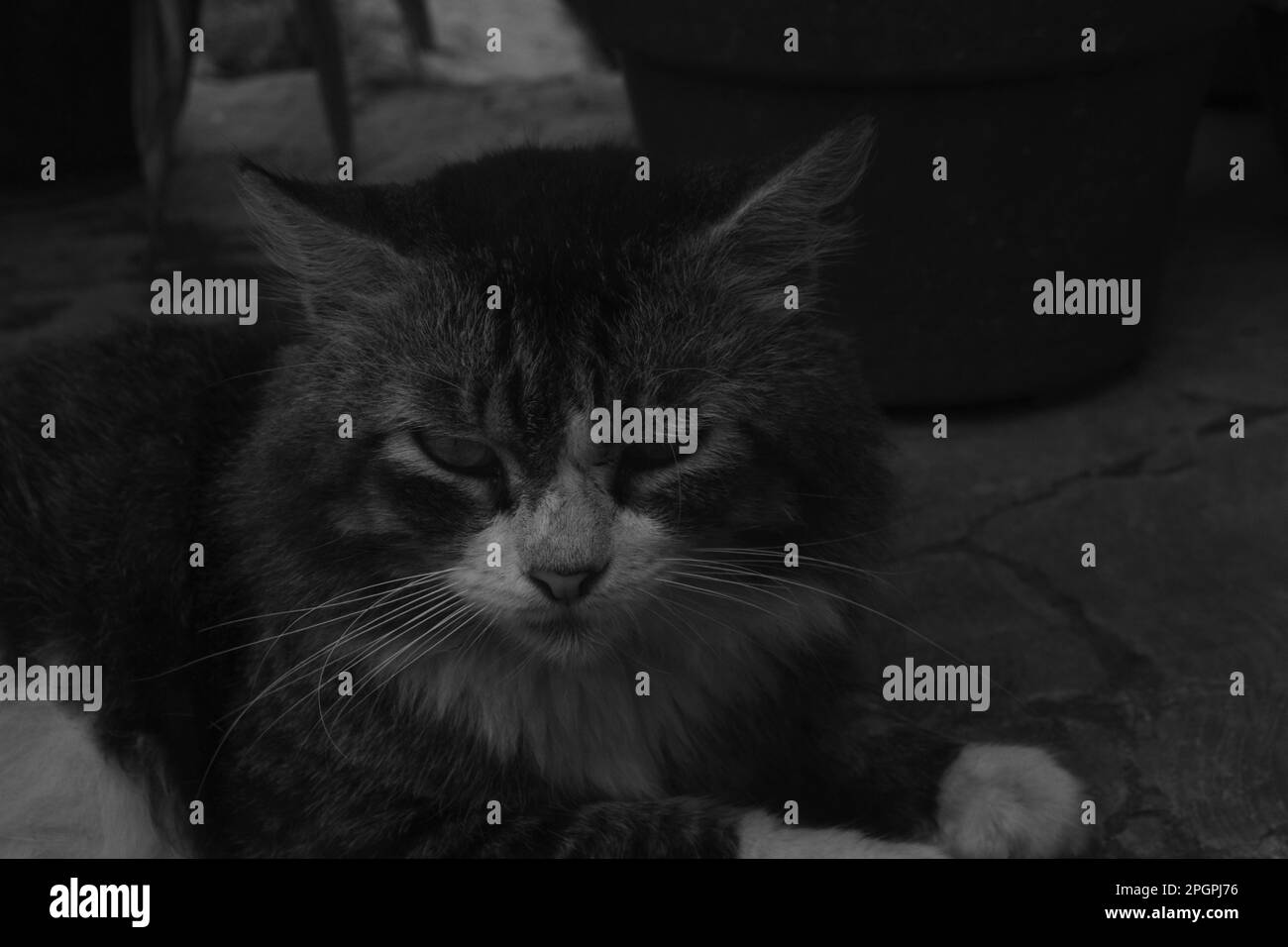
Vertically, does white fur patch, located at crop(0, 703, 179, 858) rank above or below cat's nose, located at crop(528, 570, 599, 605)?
below

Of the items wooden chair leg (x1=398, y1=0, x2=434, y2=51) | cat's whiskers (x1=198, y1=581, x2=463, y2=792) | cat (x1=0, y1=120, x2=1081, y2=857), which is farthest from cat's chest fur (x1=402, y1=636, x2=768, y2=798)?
wooden chair leg (x1=398, y1=0, x2=434, y2=51)

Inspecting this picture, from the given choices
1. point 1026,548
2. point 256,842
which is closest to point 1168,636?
point 1026,548

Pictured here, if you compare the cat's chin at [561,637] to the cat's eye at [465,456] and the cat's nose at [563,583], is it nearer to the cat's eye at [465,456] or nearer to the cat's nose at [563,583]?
the cat's nose at [563,583]

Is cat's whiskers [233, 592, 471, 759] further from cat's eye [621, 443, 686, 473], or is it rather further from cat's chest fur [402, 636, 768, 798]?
cat's eye [621, 443, 686, 473]

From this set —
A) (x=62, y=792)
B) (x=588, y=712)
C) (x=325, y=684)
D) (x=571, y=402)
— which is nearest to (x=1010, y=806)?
(x=588, y=712)

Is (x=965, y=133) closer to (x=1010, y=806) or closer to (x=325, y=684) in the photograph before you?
(x=1010, y=806)
